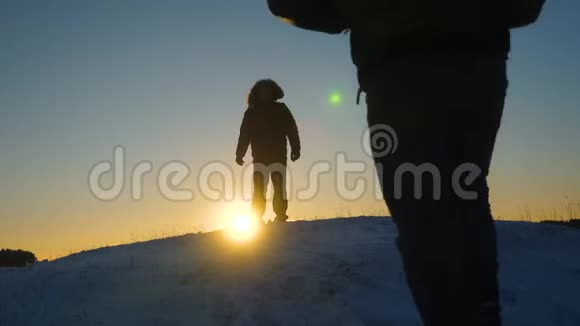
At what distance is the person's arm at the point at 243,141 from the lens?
9.73 meters

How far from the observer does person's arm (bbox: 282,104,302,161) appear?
32.0 ft

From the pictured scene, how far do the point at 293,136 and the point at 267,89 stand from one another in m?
0.94

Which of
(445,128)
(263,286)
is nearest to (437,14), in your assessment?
(445,128)

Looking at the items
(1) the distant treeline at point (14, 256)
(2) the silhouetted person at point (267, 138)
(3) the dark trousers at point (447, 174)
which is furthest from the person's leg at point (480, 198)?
(1) the distant treeline at point (14, 256)

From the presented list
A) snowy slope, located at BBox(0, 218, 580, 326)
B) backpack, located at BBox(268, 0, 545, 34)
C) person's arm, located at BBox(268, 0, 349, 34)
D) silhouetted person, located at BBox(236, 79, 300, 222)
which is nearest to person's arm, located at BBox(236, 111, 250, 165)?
silhouetted person, located at BBox(236, 79, 300, 222)

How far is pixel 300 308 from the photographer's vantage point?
4.22m

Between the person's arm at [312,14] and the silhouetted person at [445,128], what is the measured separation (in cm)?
26

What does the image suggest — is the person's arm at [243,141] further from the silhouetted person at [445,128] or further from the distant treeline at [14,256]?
the distant treeline at [14,256]

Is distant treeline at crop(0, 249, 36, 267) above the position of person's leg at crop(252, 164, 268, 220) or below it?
below

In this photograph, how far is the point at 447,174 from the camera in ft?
4.11

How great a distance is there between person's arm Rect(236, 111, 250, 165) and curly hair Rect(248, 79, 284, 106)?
0.94 ft

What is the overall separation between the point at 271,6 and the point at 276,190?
26.3 feet

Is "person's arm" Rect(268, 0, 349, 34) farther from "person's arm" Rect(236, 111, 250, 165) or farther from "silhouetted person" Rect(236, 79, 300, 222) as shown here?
"person's arm" Rect(236, 111, 250, 165)

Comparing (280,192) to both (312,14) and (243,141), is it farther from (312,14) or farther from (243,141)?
(312,14)
